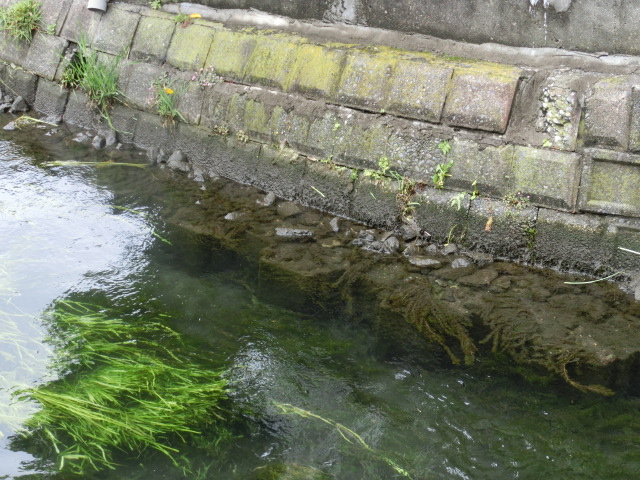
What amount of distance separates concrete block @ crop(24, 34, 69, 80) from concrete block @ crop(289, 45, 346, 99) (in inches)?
107

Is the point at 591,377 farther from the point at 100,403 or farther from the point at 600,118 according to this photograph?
the point at 100,403

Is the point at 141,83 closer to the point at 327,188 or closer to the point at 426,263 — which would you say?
the point at 327,188

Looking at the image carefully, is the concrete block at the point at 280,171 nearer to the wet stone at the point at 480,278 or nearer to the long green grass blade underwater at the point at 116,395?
the wet stone at the point at 480,278

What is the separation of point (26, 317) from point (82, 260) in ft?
2.10

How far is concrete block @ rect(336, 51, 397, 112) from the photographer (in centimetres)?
463

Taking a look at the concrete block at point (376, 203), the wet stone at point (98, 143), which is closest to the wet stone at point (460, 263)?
the concrete block at point (376, 203)

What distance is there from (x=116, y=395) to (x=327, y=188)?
2.49m

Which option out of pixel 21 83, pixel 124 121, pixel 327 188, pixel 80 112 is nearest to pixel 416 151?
pixel 327 188

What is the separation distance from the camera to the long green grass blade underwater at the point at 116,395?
8.93 feet

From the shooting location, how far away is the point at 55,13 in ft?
20.5

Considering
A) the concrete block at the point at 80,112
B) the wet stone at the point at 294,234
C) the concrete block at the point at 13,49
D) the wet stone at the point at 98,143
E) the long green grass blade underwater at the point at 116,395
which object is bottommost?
the long green grass blade underwater at the point at 116,395

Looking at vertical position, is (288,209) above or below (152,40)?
below

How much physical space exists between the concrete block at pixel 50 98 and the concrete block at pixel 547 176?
4516 millimetres

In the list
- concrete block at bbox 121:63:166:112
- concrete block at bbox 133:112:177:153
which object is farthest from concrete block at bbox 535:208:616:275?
concrete block at bbox 121:63:166:112
